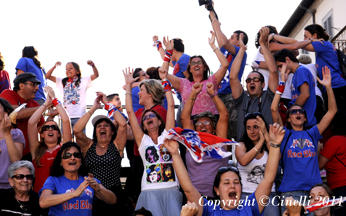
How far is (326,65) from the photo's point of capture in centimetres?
765

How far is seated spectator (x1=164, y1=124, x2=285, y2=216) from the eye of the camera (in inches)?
185

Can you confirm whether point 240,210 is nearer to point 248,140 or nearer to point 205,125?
point 248,140

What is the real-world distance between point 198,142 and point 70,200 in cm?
184

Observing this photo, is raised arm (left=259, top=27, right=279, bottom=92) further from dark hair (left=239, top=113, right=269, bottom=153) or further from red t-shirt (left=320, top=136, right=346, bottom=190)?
red t-shirt (left=320, top=136, right=346, bottom=190)

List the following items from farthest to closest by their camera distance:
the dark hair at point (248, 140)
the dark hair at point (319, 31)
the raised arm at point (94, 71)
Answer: the raised arm at point (94, 71)
the dark hair at point (319, 31)
the dark hair at point (248, 140)

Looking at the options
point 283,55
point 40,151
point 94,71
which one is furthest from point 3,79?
point 283,55

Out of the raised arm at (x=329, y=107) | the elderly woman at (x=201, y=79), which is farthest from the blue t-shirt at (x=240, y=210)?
the elderly woman at (x=201, y=79)

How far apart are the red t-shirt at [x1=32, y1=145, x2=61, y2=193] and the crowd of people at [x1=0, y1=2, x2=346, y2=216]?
0.02 metres

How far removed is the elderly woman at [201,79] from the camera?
287 inches

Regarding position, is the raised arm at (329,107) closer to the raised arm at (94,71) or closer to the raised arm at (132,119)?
the raised arm at (132,119)

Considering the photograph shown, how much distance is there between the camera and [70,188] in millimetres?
5949

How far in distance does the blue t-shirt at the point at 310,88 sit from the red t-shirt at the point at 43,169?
369 cm

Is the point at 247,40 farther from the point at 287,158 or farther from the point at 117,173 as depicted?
the point at 117,173

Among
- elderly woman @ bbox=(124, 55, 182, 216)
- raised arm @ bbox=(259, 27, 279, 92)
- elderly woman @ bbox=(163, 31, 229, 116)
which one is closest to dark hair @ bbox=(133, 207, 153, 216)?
elderly woman @ bbox=(124, 55, 182, 216)
